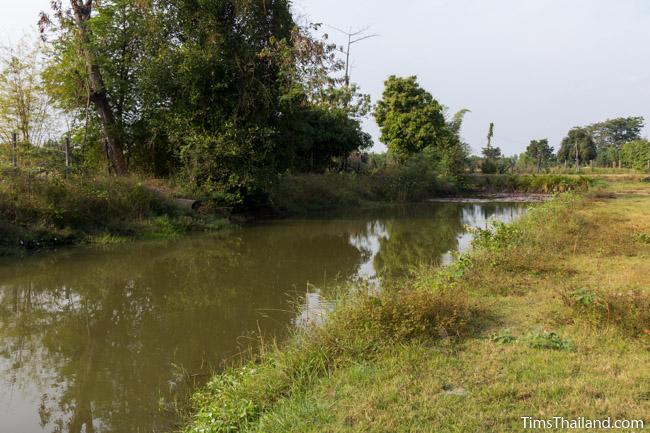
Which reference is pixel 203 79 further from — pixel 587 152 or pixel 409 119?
pixel 587 152

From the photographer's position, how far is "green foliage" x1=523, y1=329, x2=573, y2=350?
4.44 m

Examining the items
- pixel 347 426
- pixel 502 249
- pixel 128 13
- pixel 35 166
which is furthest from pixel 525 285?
pixel 128 13

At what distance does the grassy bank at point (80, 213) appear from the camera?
11445 mm

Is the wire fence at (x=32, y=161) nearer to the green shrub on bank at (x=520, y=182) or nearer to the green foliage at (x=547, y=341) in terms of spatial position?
the green foliage at (x=547, y=341)

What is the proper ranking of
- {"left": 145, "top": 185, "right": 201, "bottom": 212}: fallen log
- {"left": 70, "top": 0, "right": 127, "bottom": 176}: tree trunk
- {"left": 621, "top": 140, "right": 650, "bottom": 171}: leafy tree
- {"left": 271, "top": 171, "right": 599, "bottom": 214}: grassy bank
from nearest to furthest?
{"left": 145, "top": 185, "right": 201, "bottom": 212}: fallen log, {"left": 70, "top": 0, "right": 127, "bottom": 176}: tree trunk, {"left": 271, "top": 171, "right": 599, "bottom": 214}: grassy bank, {"left": 621, "top": 140, "right": 650, "bottom": 171}: leafy tree

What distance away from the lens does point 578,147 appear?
56.1 m

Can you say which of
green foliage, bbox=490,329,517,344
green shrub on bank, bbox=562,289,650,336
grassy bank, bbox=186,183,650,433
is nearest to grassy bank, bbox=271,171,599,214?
grassy bank, bbox=186,183,650,433

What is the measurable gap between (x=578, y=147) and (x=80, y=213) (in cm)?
5590

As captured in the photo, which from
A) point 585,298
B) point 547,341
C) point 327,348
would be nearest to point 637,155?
point 585,298

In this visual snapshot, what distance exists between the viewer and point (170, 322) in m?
6.83

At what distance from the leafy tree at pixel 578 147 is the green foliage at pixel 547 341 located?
55.5m

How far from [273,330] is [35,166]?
944 cm

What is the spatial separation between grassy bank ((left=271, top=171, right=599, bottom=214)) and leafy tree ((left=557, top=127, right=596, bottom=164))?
20.8m

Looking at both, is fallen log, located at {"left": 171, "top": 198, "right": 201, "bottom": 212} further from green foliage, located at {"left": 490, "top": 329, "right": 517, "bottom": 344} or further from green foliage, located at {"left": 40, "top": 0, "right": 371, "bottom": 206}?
green foliage, located at {"left": 490, "top": 329, "right": 517, "bottom": 344}
